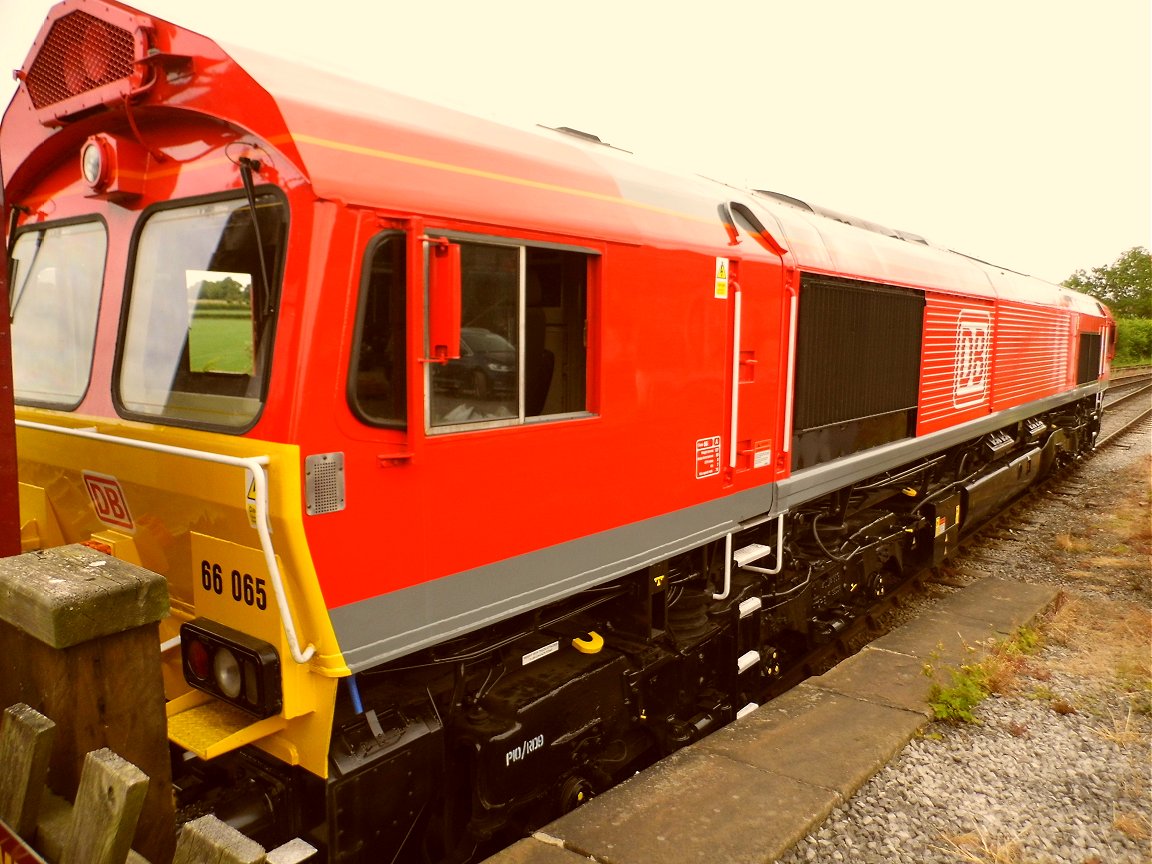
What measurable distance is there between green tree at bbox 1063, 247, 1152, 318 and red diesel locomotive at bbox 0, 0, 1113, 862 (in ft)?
247

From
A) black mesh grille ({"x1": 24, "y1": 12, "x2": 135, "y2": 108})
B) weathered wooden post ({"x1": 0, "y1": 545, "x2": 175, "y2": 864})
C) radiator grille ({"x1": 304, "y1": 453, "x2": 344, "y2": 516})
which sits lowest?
weathered wooden post ({"x1": 0, "y1": 545, "x2": 175, "y2": 864})

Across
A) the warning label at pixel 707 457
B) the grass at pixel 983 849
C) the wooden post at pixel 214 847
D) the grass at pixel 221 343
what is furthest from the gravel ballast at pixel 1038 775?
the grass at pixel 221 343

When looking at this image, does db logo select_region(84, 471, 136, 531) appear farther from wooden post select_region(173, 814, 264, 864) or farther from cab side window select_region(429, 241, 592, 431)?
wooden post select_region(173, 814, 264, 864)

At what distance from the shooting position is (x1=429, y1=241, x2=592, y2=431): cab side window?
2855 mm

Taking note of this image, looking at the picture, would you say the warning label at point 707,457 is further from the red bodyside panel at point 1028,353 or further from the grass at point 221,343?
the red bodyside panel at point 1028,353

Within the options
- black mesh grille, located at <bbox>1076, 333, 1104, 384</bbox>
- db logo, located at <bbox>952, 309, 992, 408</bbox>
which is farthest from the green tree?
db logo, located at <bbox>952, 309, 992, 408</bbox>

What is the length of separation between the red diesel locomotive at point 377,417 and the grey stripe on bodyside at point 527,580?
0.01 meters

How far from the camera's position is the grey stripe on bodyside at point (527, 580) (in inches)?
103

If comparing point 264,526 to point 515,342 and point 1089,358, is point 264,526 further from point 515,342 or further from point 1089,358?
point 1089,358

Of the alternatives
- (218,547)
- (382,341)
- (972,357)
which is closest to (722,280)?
(382,341)

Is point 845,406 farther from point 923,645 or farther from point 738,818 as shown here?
point 738,818

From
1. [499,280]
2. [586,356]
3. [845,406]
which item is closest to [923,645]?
[845,406]

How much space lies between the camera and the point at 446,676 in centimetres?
327

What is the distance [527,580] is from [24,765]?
1706 millimetres
